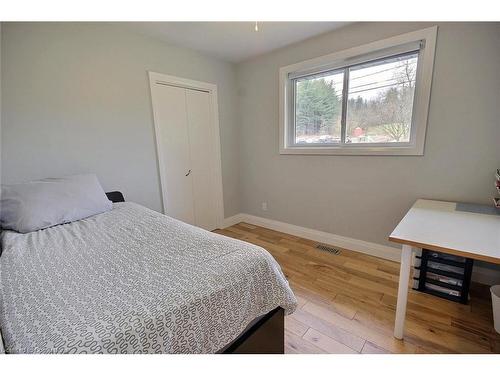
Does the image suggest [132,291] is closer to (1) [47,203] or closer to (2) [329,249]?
(1) [47,203]

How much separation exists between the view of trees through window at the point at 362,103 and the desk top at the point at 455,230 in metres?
0.80

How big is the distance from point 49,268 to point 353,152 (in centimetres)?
253

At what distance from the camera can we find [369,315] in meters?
1.55

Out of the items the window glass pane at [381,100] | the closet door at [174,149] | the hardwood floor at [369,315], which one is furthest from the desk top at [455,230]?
the closet door at [174,149]

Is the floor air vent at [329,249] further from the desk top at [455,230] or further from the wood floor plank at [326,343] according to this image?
the wood floor plank at [326,343]

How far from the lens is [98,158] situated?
6.75 feet

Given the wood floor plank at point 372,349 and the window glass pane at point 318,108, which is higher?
the window glass pane at point 318,108

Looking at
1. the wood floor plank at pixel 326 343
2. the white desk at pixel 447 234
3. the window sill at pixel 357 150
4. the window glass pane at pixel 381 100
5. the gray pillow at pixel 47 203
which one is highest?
the window glass pane at pixel 381 100

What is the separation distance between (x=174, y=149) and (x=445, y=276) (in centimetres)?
289

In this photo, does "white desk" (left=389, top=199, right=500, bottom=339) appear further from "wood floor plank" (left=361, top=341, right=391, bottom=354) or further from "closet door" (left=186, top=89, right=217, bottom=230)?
"closet door" (left=186, top=89, right=217, bottom=230)

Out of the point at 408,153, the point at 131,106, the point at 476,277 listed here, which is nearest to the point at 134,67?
the point at 131,106

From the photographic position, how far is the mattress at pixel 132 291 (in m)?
0.62

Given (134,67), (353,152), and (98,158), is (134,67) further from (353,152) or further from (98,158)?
(353,152)

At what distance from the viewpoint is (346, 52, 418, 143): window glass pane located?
2.02 m
